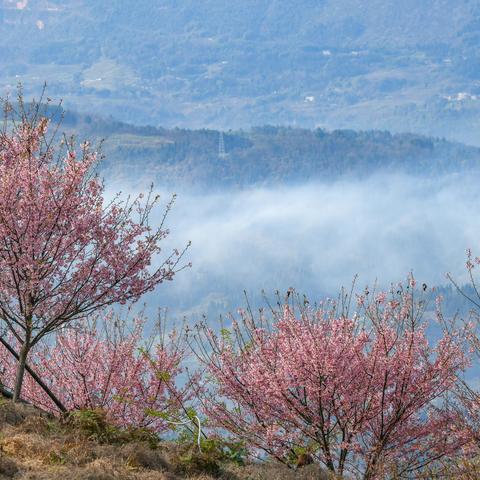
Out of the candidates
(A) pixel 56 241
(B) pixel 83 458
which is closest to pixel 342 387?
(B) pixel 83 458

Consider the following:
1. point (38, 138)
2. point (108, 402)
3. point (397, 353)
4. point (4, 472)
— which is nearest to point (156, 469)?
point (4, 472)

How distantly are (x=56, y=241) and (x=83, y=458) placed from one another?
4562mm

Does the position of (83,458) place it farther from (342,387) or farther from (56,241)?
(342,387)

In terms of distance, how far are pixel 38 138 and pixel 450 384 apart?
9.40 meters

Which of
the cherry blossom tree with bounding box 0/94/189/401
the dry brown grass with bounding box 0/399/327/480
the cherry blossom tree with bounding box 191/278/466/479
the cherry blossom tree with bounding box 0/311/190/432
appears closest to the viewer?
the dry brown grass with bounding box 0/399/327/480

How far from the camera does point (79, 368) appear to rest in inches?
1095

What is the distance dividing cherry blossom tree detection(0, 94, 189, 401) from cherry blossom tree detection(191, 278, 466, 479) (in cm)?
220

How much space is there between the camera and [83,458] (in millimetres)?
16109

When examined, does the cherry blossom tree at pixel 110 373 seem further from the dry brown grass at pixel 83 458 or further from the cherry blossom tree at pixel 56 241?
the dry brown grass at pixel 83 458

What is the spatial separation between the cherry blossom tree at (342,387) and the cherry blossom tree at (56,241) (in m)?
2.20

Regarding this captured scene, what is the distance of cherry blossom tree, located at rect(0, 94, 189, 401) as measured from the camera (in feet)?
61.4

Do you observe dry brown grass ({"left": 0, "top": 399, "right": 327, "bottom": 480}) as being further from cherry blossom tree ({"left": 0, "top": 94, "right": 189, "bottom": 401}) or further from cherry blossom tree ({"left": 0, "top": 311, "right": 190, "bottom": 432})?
cherry blossom tree ({"left": 0, "top": 311, "right": 190, "bottom": 432})

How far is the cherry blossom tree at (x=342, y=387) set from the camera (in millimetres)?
19266

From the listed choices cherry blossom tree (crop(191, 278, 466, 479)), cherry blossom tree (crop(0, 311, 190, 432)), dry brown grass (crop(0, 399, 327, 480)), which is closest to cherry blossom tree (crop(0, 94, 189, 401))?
dry brown grass (crop(0, 399, 327, 480))
